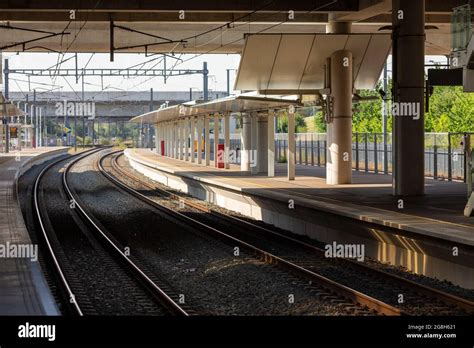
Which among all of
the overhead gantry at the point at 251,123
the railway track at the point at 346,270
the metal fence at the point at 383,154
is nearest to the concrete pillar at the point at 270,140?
the overhead gantry at the point at 251,123

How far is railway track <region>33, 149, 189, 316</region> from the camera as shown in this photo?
13.4 m

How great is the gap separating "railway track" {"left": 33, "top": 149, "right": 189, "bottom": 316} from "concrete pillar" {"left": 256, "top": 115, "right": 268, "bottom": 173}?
38.8ft

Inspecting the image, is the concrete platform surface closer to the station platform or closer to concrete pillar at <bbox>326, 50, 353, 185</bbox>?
concrete pillar at <bbox>326, 50, 353, 185</bbox>

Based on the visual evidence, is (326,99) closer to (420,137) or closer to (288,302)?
(420,137)

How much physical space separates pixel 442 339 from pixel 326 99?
67.6 feet

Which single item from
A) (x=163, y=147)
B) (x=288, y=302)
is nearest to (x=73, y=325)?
(x=288, y=302)

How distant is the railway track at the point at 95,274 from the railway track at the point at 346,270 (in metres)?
2.49

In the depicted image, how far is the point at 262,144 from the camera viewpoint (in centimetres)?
3812

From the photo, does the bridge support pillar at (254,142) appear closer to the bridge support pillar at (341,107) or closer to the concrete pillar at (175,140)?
the bridge support pillar at (341,107)

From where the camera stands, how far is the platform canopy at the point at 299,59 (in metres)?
28.4

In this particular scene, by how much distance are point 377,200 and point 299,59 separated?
750 cm

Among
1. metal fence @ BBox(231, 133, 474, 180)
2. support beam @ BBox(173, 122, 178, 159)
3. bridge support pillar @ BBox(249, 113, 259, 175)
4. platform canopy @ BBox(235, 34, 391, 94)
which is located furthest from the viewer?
support beam @ BBox(173, 122, 178, 159)

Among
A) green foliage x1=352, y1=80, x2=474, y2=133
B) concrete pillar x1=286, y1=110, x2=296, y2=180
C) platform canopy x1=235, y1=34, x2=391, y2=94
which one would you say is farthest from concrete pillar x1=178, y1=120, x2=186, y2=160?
platform canopy x1=235, y1=34, x2=391, y2=94

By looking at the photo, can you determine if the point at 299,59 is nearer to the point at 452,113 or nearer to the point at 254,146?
the point at 254,146
